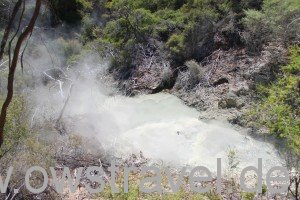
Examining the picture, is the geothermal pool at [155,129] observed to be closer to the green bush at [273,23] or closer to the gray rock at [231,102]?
the gray rock at [231,102]

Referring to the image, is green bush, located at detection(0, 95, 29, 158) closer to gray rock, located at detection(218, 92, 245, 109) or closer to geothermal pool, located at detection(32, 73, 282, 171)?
geothermal pool, located at detection(32, 73, 282, 171)

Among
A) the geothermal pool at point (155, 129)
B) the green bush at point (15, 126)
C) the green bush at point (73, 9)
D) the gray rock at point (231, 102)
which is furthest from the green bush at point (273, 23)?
the green bush at point (15, 126)

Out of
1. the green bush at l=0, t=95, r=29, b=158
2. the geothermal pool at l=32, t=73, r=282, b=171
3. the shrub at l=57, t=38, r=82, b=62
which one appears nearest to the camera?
the green bush at l=0, t=95, r=29, b=158

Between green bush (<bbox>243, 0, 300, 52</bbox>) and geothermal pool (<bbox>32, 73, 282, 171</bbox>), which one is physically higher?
green bush (<bbox>243, 0, 300, 52</bbox>)

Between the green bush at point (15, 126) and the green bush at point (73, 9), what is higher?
the green bush at point (73, 9)

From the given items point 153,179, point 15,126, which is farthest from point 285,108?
point 15,126

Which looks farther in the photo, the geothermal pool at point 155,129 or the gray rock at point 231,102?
the gray rock at point 231,102

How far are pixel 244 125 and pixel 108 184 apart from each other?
123 inches

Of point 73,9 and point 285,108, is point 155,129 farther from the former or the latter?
point 73,9

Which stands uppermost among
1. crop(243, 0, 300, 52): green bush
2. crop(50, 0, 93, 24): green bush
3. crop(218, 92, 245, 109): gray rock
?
crop(50, 0, 93, 24): green bush

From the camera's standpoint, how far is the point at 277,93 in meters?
7.50

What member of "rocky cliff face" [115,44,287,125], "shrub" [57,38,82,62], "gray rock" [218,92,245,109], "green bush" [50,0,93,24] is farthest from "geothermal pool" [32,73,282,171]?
"green bush" [50,0,93,24]

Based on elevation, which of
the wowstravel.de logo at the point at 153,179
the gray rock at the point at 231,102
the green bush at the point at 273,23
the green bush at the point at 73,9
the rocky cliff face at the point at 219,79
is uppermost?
the green bush at the point at 73,9

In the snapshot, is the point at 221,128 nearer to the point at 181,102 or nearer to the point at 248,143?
the point at 248,143
